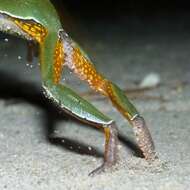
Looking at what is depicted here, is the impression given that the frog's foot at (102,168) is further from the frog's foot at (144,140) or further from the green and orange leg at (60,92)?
the frog's foot at (144,140)

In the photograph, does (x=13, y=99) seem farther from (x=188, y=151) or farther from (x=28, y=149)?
(x=188, y=151)

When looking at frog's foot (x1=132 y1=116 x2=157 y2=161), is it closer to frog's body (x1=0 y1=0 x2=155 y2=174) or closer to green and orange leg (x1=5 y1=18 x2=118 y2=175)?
frog's body (x1=0 y1=0 x2=155 y2=174)

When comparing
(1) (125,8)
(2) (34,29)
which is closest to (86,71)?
(2) (34,29)

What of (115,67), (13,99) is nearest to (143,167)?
(13,99)

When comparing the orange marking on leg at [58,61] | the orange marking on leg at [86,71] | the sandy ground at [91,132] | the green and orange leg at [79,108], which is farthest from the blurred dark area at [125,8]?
the green and orange leg at [79,108]

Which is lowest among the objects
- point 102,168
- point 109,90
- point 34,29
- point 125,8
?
point 102,168

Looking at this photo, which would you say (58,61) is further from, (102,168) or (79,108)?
(102,168)

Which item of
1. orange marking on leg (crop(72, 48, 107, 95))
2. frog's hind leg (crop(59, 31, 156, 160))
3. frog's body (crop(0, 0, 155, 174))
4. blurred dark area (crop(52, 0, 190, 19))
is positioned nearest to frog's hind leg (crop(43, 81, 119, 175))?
frog's body (crop(0, 0, 155, 174))
